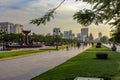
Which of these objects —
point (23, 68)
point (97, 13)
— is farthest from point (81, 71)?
point (97, 13)

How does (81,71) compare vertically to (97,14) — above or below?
below

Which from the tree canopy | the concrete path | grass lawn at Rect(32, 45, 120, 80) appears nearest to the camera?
the tree canopy

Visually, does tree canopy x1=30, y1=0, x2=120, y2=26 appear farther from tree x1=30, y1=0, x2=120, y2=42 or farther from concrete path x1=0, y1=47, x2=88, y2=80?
concrete path x1=0, y1=47, x2=88, y2=80

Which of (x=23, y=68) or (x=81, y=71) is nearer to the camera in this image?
(x=81, y=71)

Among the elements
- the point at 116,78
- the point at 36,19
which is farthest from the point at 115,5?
the point at 116,78

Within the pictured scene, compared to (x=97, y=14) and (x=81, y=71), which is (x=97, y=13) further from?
(x=81, y=71)

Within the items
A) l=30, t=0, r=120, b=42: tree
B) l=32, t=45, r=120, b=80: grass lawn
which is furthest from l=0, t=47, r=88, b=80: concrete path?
l=30, t=0, r=120, b=42: tree

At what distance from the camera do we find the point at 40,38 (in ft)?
465

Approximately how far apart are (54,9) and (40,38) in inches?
5321

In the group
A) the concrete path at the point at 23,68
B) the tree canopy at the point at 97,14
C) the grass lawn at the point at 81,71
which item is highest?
the tree canopy at the point at 97,14

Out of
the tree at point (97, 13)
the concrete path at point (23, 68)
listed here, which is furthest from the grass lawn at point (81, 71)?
the tree at point (97, 13)

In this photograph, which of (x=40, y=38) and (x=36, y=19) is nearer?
(x=36, y=19)

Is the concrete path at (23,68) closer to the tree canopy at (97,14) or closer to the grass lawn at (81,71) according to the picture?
the grass lawn at (81,71)

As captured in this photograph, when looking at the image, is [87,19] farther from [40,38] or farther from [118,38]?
[40,38]
